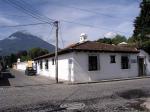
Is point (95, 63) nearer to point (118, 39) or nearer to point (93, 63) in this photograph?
point (93, 63)

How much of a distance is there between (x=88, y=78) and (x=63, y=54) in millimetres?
4041

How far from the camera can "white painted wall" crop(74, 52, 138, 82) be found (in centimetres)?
2489

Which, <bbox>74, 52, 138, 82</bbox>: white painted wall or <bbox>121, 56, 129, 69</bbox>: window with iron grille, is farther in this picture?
<bbox>121, 56, 129, 69</bbox>: window with iron grille

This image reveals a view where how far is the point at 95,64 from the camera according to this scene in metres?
26.1

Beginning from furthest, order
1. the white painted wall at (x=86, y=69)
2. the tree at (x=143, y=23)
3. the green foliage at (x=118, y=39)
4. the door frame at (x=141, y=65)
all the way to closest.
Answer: the green foliage at (x=118, y=39), the tree at (x=143, y=23), the door frame at (x=141, y=65), the white painted wall at (x=86, y=69)

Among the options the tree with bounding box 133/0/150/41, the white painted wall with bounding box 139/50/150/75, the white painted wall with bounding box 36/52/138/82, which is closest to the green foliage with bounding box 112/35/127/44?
the tree with bounding box 133/0/150/41

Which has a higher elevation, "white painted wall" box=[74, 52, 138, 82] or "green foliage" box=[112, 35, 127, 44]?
"green foliage" box=[112, 35, 127, 44]

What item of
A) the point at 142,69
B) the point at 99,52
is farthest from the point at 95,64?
the point at 142,69

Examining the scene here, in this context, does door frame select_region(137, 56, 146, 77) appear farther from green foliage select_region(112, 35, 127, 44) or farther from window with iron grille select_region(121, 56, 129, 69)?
green foliage select_region(112, 35, 127, 44)

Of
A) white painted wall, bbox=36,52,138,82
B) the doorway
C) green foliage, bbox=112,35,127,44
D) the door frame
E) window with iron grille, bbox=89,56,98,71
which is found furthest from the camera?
green foliage, bbox=112,35,127,44

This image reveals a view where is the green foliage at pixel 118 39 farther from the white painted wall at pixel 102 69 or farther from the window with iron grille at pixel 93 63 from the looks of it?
the window with iron grille at pixel 93 63

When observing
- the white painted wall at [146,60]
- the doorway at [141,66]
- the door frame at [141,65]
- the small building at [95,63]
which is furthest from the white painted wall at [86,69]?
the white painted wall at [146,60]

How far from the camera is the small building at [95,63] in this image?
2491 cm

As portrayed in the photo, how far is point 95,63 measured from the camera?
26172 millimetres
